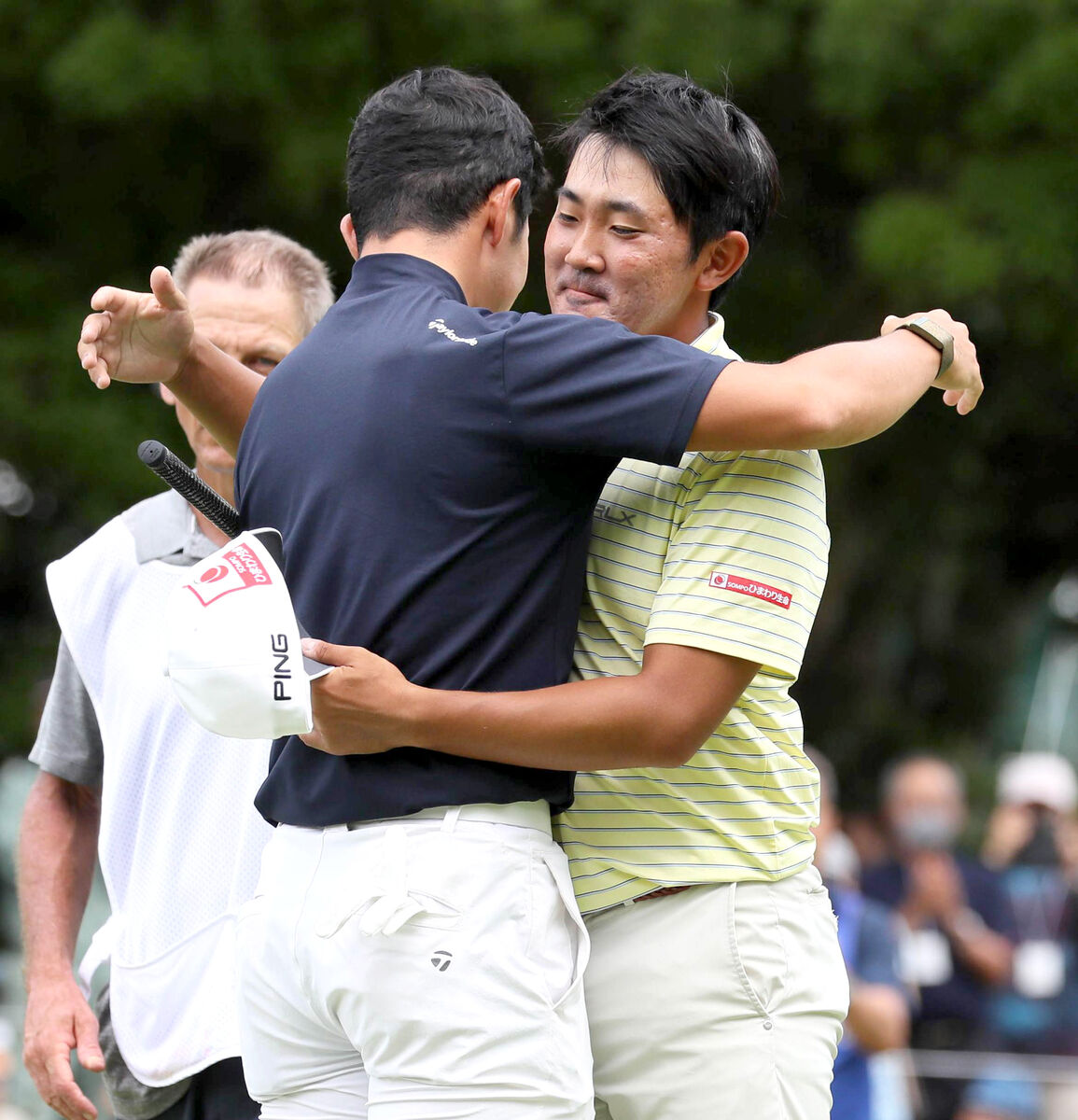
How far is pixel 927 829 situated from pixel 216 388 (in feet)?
19.9

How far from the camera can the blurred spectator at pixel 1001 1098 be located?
22.2ft

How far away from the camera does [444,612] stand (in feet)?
7.89

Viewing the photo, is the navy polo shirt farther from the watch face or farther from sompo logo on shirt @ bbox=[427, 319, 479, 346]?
the watch face

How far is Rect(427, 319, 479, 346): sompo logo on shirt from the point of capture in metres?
2.38

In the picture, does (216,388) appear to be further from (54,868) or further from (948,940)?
(948,940)

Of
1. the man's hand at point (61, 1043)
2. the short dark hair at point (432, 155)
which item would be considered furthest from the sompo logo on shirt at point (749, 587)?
the man's hand at point (61, 1043)

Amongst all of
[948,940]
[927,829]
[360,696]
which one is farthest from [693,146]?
[927,829]

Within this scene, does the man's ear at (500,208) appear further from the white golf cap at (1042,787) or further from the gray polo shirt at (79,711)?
the white golf cap at (1042,787)

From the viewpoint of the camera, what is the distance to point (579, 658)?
8.68 feet

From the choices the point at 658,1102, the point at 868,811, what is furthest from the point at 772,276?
the point at 658,1102

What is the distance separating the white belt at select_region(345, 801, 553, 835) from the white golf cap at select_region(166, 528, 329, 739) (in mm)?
232

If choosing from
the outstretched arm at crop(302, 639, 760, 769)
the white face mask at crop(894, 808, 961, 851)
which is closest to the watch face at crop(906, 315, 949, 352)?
the outstretched arm at crop(302, 639, 760, 769)

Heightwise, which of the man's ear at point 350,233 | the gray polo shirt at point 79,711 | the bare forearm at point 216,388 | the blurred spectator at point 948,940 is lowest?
the blurred spectator at point 948,940

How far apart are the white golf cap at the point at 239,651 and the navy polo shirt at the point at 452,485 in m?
0.20
